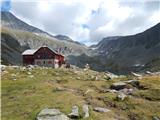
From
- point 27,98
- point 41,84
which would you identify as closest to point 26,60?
point 41,84

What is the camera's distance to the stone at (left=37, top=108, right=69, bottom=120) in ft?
108

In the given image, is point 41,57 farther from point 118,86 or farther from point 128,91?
point 128,91

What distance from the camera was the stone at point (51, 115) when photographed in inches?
1293

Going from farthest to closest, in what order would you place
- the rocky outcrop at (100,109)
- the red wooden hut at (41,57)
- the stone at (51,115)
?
the red wooden hut at (41,57) → the rocky outcrop at (100,109) → the stone at (51,115)

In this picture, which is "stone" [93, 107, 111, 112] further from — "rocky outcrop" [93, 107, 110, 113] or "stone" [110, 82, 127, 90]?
"stone" [110, 82, 127, 90]

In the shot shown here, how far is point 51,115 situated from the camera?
33406 millimetres

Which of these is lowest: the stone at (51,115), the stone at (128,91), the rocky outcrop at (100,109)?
the stone at (51,115)

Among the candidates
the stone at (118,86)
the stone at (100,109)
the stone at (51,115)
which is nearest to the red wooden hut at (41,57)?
the stone at (118,86)

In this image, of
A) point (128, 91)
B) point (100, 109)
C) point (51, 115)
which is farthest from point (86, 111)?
point (128, 91)

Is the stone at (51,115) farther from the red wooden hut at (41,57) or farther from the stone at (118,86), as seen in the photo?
the red wooden hut at (41,57)

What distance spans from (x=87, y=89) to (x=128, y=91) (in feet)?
17.3

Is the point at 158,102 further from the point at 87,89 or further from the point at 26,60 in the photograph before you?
the point at 26,60

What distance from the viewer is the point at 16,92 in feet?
147

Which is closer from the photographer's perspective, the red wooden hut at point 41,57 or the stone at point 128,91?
the stone at point 128,91
